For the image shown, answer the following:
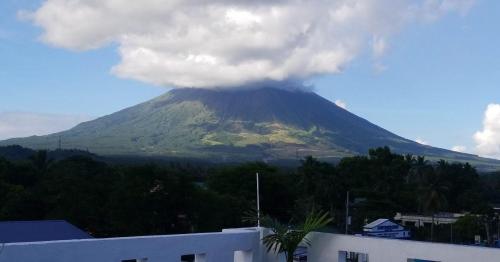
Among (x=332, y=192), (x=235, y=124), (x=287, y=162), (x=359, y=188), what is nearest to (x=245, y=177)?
(x=332, y=192)

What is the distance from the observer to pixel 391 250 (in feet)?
24.7

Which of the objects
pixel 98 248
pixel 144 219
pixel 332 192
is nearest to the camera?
pixel 98 248

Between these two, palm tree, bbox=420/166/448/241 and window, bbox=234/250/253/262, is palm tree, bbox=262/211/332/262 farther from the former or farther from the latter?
palm tree, bbox=420/166/448/241

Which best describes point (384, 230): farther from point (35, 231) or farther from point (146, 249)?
point (146, 249)

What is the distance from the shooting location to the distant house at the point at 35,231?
41.4 ft

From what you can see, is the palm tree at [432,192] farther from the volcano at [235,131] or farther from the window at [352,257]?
the volcano at [235,131]

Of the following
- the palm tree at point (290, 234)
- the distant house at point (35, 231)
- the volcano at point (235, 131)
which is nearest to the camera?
the palm tree at point (290, 234)

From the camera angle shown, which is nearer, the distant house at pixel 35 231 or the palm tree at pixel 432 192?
the distant house at pixel 35 231

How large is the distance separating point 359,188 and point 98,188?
886 inches

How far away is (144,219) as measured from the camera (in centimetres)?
2666

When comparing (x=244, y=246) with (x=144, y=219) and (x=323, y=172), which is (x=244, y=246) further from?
(x=323, y=172)

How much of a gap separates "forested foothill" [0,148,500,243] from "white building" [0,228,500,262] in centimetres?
1311

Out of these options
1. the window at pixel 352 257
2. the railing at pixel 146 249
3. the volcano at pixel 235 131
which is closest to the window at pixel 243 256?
the railing at pixel 146 249

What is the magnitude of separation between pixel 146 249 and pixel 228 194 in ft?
90.5
